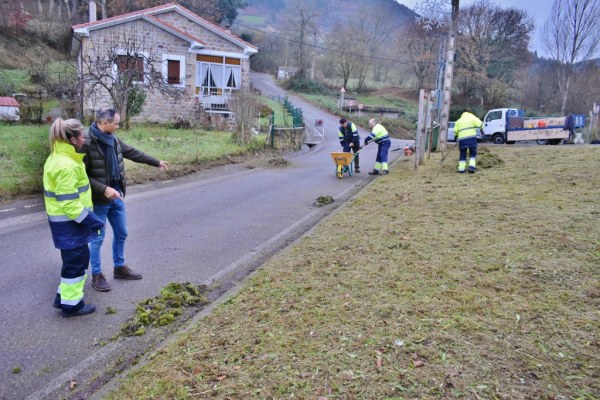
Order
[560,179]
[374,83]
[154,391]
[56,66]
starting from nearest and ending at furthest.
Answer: [154,391], [560,179], [56,66], [374,83]

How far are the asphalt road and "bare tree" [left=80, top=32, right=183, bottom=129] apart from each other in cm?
1042

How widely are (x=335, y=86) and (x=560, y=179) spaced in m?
55.3

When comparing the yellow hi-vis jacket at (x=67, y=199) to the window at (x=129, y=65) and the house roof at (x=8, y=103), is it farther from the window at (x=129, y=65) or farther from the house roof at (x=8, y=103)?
the house roof at (x=8, y=103)

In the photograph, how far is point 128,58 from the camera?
22.6m

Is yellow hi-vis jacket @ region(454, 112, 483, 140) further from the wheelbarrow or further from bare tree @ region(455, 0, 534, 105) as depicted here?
bare tree @ region(455, 0, 534, 105)

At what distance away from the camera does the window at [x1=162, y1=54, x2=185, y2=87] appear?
25625 millimetres

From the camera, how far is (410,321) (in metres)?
3.73

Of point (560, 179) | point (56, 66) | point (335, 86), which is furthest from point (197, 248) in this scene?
point (335, 86)

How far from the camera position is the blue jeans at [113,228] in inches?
193

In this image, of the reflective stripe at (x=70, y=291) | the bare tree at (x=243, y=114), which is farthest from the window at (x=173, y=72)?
the reflective stripe at (x=70, y=291)

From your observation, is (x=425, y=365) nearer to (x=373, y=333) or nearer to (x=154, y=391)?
(x=373, y=333)

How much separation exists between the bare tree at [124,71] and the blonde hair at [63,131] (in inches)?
698

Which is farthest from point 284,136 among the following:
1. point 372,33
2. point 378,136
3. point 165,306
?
point 372,33

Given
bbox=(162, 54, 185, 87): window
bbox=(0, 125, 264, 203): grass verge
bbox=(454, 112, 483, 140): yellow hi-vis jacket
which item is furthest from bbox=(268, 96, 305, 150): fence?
bbox=(454, 112, 483, 140): yellow hi-vis jacket
